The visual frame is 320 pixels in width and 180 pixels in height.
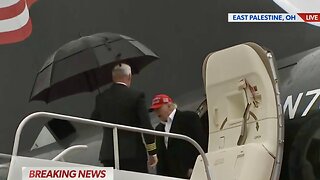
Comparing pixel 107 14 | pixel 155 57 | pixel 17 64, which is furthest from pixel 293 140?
pixel 17 64

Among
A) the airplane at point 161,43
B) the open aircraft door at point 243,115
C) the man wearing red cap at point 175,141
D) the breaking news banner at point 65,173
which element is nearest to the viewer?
the breaking news banner at point 65,173

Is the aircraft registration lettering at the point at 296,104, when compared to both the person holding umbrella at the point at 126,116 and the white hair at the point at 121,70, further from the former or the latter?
the white hair at the point at 121,70

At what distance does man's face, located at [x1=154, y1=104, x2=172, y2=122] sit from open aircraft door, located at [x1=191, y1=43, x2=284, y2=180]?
0.26 m

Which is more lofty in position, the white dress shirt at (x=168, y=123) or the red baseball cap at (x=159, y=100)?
the red baseball cap at (x=159, y=100)

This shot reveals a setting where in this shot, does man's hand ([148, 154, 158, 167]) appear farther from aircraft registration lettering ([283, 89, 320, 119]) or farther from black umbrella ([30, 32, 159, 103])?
aircraft registration lettering ([283, 89, 320, 119])

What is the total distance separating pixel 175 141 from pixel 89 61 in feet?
2.50

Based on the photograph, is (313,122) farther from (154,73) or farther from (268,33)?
(154,73)

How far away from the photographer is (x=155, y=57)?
4.14 m

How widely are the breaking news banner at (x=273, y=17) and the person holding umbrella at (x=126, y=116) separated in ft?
2.55

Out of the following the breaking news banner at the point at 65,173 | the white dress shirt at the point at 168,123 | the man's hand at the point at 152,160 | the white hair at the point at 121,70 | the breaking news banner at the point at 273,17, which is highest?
the breaking news banner at the point at 273,17

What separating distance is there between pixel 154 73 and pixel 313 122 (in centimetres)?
103

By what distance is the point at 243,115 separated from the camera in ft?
12.7

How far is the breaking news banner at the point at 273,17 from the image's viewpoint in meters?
4.18

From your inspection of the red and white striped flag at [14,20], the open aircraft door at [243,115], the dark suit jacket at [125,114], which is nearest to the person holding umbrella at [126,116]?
the dark suit jacket at [125,114]
